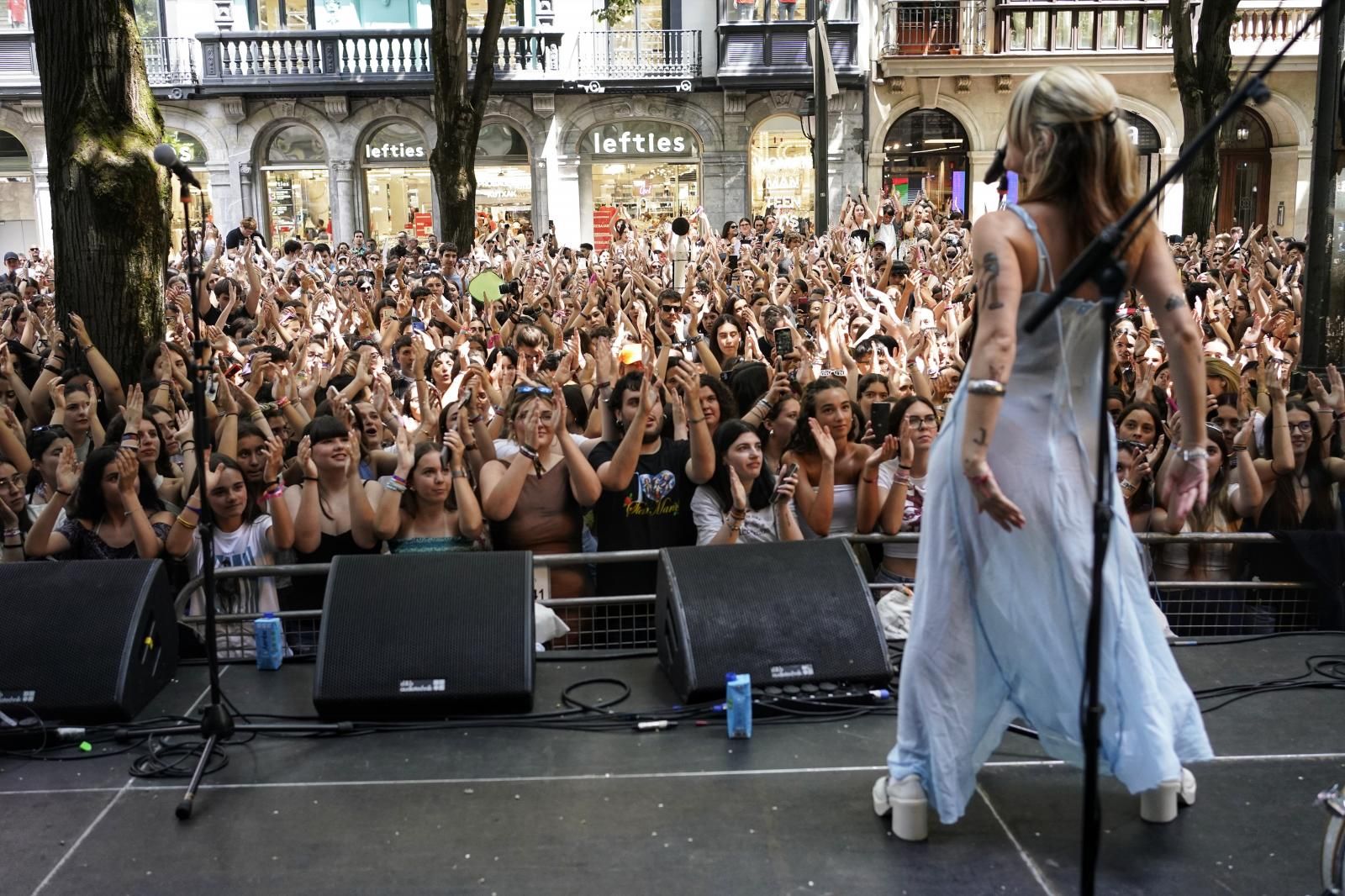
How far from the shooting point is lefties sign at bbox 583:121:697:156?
30.9 metres

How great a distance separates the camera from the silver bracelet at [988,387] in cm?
305

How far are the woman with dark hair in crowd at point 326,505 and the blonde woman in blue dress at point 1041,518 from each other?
9.26 feet

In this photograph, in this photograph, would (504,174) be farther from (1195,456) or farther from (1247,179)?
(1195,456)

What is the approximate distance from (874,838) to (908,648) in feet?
1.88

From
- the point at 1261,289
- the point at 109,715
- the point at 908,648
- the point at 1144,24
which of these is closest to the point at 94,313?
the point at 109,715

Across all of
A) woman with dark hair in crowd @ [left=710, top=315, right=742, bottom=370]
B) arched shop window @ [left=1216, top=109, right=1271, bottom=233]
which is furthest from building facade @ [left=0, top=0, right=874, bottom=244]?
woman with dark hair in crowd @ [left=710, top=315, right=742, bottom=370]

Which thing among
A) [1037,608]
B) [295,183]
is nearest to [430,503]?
[1037,608]

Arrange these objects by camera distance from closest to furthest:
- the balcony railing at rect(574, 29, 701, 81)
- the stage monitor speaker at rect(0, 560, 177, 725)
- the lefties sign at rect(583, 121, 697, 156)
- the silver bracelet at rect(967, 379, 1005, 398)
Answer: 1. the silver bracelet at rect(967, 379, 1005, 398)
2. the stage monitor speaker at rect(0, 560, 177, 725)
3. the balcony railing at rect(574, 29, 701, 81)
4. the lefties sign at rect(583, 121, 697, 156)

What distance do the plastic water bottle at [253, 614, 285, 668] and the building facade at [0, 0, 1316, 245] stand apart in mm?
25245

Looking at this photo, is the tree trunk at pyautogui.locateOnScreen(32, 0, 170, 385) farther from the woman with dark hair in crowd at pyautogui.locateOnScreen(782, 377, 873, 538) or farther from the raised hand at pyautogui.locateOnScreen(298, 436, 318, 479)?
the woman with dark hair in crowd at pyautogui.locateOnScreen(782, 377, 873, 538)

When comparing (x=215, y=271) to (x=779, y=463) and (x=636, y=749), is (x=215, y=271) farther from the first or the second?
(x=636, y=749)

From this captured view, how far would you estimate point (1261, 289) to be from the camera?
440 inches

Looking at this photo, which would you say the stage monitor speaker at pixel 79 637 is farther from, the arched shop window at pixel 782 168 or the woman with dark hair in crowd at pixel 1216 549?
the arched shop window at pixel 782 168

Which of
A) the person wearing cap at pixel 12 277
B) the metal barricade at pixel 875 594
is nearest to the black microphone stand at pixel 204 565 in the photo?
the metal barricade at pixel 875 594
